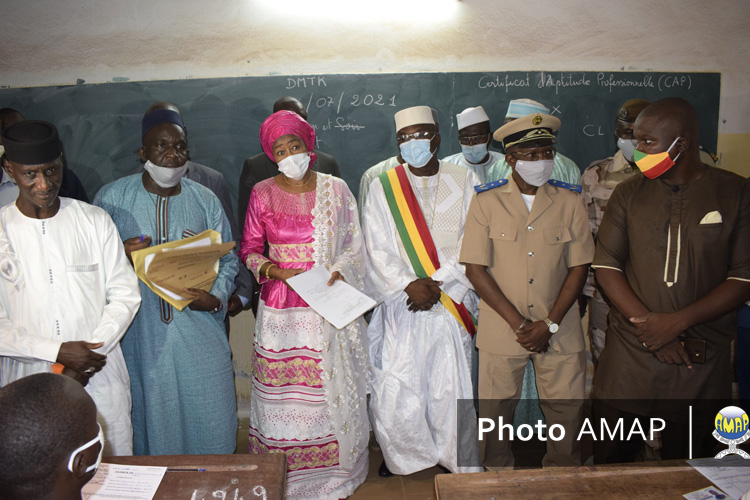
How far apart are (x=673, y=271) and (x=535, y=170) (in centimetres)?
81

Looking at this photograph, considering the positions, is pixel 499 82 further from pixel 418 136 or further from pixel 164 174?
pixel 164 174

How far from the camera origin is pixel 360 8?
4297 millimetres

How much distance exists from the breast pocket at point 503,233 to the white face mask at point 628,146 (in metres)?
1.17

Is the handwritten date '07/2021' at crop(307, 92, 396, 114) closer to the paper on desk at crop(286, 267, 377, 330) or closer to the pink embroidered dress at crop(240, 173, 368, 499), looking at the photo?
the pink embroidered dress at crop(240, 173, 368, 499)

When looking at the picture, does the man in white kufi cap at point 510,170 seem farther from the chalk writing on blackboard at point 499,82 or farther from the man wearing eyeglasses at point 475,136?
the chalk writing on blackboard at point 499,82

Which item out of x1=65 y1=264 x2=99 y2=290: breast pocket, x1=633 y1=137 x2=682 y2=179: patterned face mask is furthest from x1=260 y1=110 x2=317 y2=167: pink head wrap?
x1=633 y1=137 x2=682 y2=179: patterned face mask

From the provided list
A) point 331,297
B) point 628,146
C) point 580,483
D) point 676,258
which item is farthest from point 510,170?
point 580,483

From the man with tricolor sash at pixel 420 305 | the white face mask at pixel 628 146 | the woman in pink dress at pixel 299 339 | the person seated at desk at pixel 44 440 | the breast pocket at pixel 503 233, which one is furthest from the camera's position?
the white face mask at pixel 628 146

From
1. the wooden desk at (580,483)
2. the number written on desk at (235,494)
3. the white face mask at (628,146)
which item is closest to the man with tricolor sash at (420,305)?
the white face mask at (628,146)

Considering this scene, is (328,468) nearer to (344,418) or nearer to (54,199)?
(344,418)

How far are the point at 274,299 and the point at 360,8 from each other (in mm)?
2724

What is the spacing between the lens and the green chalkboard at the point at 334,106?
4.17 m

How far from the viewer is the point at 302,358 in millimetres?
A: 2865

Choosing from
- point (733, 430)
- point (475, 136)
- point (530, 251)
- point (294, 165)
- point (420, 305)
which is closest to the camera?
point (733, 430)
